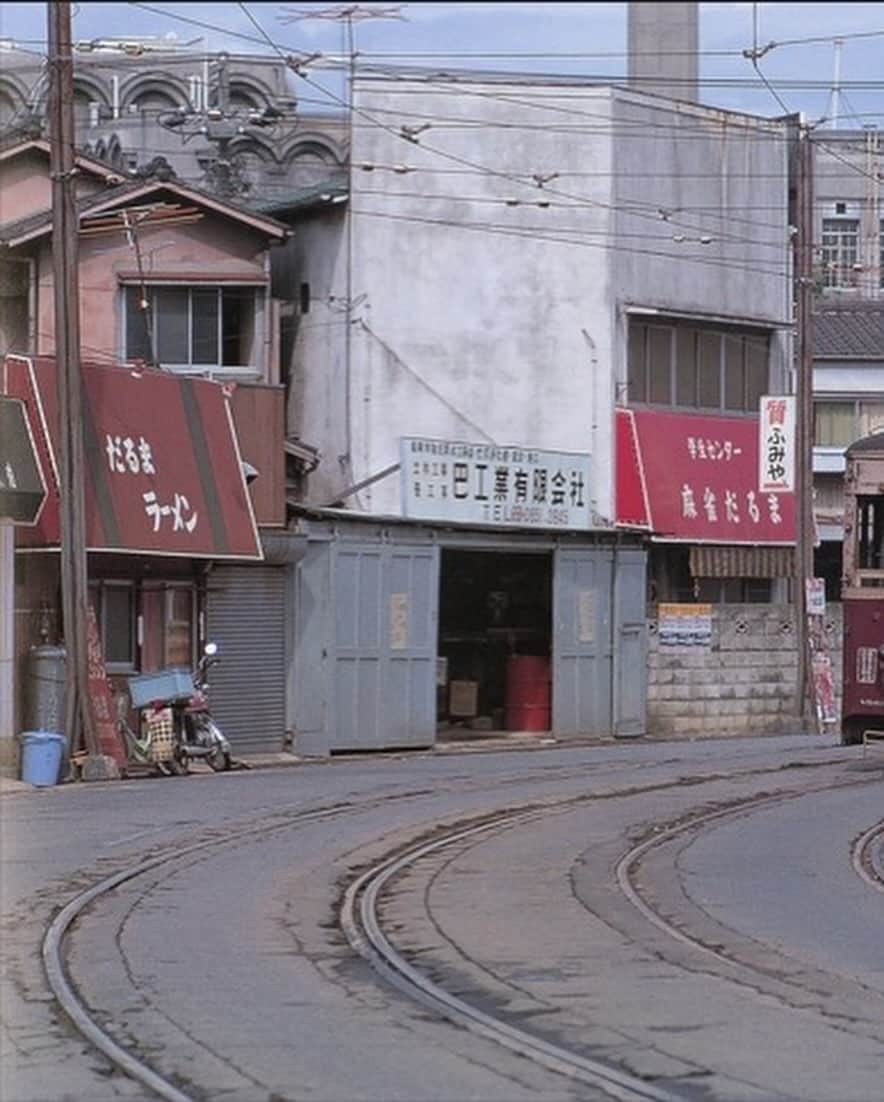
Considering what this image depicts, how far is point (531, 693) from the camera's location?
1298 inches

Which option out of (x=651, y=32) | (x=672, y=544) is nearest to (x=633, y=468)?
(x=672, y=544)

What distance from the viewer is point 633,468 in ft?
115

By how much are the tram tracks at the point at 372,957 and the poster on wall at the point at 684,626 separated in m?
13.9

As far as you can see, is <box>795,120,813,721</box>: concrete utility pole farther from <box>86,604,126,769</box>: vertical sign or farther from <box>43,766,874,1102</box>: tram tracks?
<box>43,766,874,1102</box>: tram tracks

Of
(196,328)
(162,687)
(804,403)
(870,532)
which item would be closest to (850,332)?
(804,403)

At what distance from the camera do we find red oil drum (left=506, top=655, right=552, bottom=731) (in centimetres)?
3297

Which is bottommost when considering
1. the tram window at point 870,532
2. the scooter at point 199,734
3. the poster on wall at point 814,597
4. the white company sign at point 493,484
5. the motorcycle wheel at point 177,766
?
the motorcycle wheel at point 177,766

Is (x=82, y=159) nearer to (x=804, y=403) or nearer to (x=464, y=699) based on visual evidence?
(x=464, y=699)

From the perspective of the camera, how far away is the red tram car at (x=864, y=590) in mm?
24406

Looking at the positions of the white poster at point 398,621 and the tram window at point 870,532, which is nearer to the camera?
the tram window at point 870,532

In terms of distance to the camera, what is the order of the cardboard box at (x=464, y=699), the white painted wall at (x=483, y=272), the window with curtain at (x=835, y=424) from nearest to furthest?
the white painted wall at (x=483, y=272)
the cardboard box at (x=464, y=699)
the window with curtain at (x=835, y=424)

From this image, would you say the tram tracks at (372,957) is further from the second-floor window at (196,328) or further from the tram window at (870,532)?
the second-floor window at (196,328)

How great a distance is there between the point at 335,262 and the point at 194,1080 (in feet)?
85.0

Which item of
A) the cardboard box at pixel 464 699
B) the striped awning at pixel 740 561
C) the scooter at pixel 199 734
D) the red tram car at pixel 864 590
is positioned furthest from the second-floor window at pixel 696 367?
the scooter at pixel 199 734
